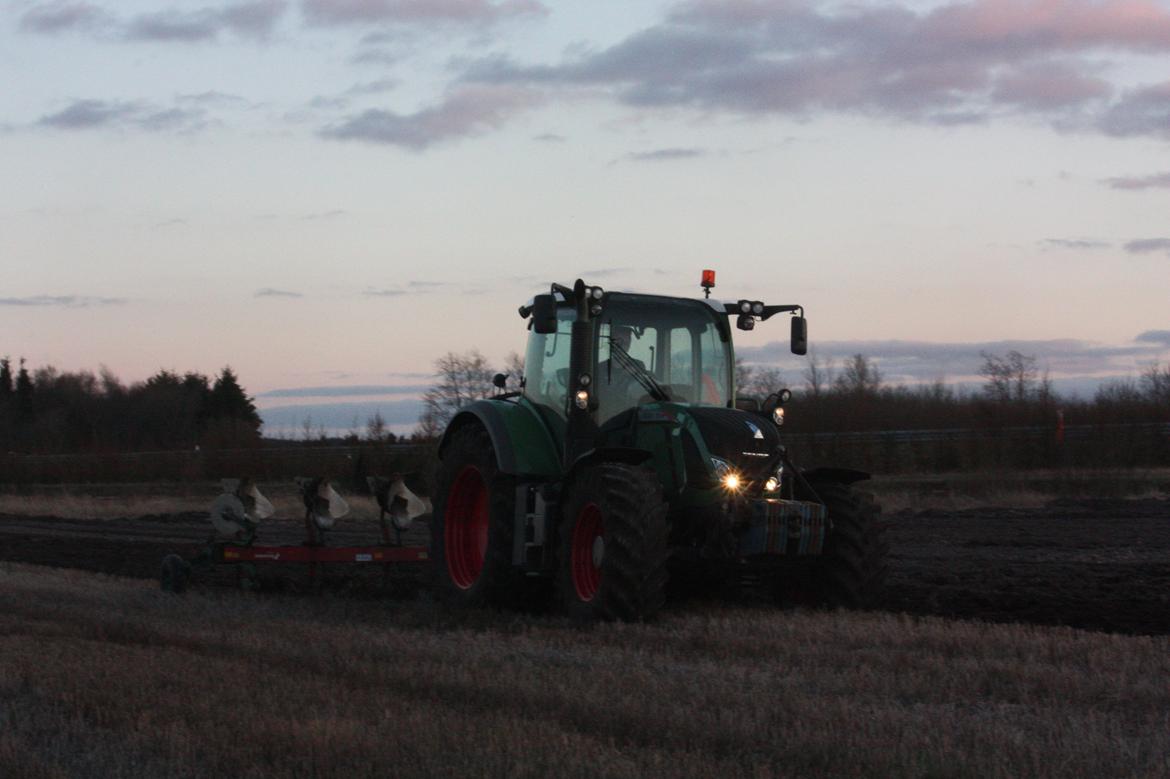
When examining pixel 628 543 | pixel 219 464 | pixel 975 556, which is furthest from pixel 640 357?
pixel 219 464

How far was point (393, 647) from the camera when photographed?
8781mm

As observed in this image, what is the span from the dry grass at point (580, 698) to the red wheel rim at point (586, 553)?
1.26ft

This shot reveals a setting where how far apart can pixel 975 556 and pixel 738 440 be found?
642cm

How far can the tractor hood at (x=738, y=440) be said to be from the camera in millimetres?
10273

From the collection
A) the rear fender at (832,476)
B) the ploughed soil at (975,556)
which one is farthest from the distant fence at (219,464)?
the rear fender at (832,476)

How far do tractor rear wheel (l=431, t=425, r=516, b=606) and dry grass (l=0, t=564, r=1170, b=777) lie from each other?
94 centimetres

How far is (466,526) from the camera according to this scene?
490 inches

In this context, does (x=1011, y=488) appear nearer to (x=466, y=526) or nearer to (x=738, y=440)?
(x=466, y=526)

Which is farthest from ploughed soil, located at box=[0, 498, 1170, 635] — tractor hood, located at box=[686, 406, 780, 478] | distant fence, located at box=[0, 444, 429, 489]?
distant fence, located at box=[0, 444, 429, 489]

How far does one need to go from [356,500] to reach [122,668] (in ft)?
71.7

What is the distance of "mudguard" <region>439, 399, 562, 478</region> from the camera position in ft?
36.4

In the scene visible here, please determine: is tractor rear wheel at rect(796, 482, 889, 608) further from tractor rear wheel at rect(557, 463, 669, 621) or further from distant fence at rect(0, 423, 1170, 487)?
distant fence at rect(0, 423, 1170, 487)

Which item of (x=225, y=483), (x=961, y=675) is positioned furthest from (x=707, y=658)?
(x=225, y=483)

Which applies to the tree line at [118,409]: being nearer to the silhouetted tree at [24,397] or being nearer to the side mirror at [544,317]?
the silhouetted tree at [24,397]
